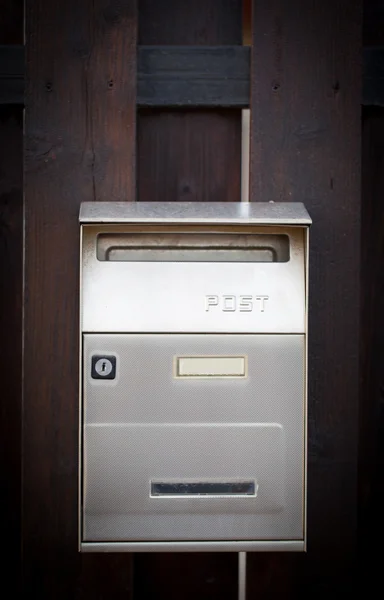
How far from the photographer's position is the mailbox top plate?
144 cm

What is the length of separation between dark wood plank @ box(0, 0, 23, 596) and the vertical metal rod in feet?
2.50

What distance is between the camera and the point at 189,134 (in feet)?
6.20

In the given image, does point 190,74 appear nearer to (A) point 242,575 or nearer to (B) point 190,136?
(B) point 190,136

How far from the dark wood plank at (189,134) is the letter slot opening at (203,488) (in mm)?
593

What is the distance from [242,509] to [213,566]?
0.59 metres

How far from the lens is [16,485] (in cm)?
194

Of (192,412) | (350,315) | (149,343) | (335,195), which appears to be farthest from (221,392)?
(335,195)

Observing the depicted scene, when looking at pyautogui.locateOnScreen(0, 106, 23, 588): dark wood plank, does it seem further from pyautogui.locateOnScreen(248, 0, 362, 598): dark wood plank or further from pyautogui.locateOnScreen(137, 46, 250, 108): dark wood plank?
pyautogui.locateOnScreen(248, 0, 362, 598): dark wood plank

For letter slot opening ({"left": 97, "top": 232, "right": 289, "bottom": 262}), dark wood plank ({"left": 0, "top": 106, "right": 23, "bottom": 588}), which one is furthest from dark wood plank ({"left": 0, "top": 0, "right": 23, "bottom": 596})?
letter slot opening ({"left": 97, "top": 232, "right": 289, "bottom": 262})

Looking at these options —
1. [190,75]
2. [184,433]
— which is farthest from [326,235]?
[184,433]

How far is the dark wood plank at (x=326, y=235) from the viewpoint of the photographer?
5.92 ft

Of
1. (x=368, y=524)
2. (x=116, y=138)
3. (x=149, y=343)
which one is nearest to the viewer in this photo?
(x=149, y=343)

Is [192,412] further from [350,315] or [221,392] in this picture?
[350,315]

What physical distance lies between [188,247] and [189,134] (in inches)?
21.8
